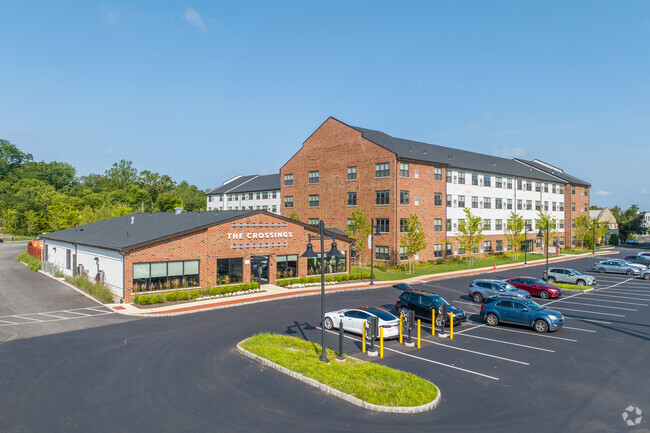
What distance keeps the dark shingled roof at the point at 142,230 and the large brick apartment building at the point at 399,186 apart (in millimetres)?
15993

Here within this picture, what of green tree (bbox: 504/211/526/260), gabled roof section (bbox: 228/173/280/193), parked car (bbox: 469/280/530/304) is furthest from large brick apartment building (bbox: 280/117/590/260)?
gabled roof section (bbox: 228/173/280/193)

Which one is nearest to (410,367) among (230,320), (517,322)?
(517,322)

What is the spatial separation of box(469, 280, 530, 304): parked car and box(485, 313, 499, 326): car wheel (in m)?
6.01

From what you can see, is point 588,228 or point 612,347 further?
point 588,228

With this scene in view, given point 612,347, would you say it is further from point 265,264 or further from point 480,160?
point 480,160

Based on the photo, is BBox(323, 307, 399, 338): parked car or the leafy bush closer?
BBox(323, 307, 399, 338): parked car

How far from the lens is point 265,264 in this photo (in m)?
35.8

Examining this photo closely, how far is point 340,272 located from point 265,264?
9.00 m

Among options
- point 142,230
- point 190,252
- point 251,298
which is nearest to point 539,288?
point 251,298

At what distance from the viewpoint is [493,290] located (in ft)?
93.7

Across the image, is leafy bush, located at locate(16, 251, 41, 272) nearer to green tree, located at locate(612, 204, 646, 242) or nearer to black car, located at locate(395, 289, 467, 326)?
black car, located at locate(395, 289, 467, 326)

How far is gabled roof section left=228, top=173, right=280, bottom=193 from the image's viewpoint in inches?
3403

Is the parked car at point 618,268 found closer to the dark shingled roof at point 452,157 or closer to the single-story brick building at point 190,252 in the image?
the dark shingled roof at point 452,157

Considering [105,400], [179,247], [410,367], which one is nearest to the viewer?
[105,400]
